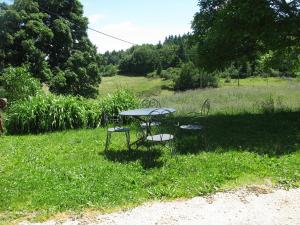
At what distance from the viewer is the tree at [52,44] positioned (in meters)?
25.4

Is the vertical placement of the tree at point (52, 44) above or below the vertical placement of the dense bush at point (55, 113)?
above

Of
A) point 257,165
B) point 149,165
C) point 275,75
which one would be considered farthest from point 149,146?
point 275,75

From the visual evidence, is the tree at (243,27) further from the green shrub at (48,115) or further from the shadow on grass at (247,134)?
the green shrub at (48,115)

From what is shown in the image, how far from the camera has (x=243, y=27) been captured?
1215cm

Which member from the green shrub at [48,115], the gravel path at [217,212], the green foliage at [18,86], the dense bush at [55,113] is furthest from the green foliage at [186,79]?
the gravel path at [217,212]

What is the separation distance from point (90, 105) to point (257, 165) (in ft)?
24.3

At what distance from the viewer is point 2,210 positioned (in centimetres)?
579

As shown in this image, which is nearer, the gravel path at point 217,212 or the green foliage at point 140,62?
the gravel path at point 217,212

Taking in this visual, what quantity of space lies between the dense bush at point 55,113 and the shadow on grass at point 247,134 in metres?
2.80

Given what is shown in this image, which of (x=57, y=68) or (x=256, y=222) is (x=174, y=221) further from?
(x=57, y=68)

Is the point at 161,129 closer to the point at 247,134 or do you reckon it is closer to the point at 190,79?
the point at 247,134

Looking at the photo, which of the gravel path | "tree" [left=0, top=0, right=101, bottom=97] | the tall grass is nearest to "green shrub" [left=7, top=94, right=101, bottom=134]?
the tall grass

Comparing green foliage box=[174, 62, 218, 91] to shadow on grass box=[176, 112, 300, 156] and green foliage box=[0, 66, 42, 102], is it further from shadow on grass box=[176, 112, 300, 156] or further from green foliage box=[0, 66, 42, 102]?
green foliage box=[0, 66, 42, 102]

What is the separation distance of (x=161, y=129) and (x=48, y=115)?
377 cm
